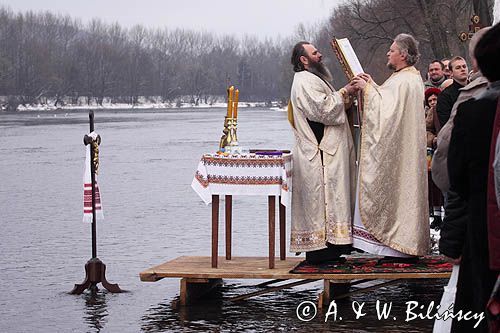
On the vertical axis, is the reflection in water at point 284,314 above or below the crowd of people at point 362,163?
below

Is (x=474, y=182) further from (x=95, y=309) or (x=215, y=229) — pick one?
(x=95, y=309)

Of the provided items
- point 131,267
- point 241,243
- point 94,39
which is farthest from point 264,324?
point 94,39

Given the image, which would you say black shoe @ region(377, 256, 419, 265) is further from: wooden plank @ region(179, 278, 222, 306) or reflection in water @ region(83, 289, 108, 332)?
reflection in water @ region(83, 289, 108, 332)

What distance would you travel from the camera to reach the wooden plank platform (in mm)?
9062

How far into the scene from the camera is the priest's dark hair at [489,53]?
5.20 metres

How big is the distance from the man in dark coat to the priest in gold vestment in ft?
11.8

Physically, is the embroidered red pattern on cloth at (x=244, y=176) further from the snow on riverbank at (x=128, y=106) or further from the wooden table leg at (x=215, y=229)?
the snow on riverbank at (x=128, y=106)

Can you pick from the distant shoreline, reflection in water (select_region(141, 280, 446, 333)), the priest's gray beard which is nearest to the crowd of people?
the priest's gray beard

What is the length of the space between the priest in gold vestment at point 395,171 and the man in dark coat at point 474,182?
142 inches

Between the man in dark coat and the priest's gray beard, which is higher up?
the priest's gray beard

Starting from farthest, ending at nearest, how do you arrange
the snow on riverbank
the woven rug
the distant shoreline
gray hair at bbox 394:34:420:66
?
1. the snow on riverbank
2. the distant shoreline
3. gray hair at bbox 394:34:420:66
4. the woven rug

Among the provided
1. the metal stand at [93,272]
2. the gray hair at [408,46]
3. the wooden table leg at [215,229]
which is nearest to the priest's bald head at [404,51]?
the gray hair at [408,46]

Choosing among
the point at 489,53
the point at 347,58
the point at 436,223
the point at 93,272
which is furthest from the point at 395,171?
the point at 489,53

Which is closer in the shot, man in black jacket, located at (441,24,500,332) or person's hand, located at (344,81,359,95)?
man in black jacket, located at (441,24,500,332)
